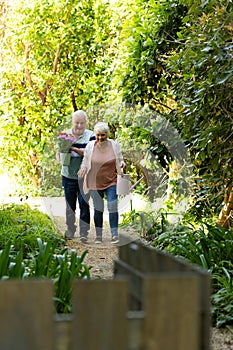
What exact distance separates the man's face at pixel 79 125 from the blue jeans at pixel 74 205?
0.51m

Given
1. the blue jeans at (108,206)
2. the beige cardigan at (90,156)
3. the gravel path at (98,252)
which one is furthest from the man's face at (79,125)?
the gravel path at (98,252)

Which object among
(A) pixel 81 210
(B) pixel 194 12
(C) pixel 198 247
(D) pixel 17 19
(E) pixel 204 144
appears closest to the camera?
(C) pixel 198 247

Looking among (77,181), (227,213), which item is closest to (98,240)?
(77,181)

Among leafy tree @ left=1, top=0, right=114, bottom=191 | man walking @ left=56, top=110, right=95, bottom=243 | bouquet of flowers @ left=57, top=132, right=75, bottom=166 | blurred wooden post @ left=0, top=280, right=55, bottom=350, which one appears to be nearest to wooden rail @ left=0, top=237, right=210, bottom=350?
blurred wooden post @ left=0, top=280, right=55, bottom=350

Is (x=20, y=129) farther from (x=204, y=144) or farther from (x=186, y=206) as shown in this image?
(x=204, y=144)

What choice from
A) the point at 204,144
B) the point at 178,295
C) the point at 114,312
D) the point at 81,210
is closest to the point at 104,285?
the point at 114,312

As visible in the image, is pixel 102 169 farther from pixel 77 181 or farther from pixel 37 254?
pixel 37 254

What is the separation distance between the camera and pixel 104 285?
1916 mm

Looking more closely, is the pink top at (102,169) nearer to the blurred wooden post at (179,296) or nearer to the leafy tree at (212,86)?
the leafy tree at (212,86)

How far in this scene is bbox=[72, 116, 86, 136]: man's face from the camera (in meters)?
7.84

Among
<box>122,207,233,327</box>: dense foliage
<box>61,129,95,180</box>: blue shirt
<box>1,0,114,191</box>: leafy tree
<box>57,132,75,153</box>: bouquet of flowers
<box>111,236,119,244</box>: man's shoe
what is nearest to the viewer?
<box>122,207,233,327</box>: dense foliage

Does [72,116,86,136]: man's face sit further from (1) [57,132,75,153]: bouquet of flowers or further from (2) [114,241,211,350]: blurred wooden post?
(2) [114,241,211,350]: blurred wooden post

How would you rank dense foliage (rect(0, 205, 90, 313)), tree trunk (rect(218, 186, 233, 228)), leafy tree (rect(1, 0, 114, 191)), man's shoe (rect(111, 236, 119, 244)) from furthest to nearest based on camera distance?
1. leafy tree (rect(1, 0, 114, 191))
2. man's shoe (rect(111, 236, 119, 244))
3. tree trunk (rect(218, 186, 233, 228))
4. dense foliage (rect(0, 205, 90, 313))

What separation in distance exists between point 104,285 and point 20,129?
10.4 m
